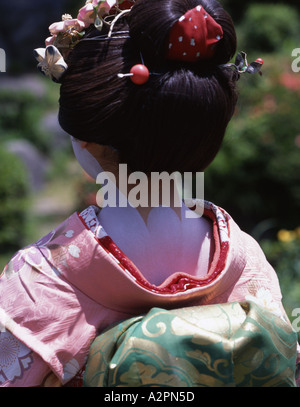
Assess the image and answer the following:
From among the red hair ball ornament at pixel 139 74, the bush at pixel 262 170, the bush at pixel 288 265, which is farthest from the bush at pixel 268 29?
the red hair ball ornament at pixel 139 74

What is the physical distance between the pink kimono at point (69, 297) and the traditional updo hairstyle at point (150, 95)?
0.67 ft

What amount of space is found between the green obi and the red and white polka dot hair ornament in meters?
0.50

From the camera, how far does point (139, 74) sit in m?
1.09

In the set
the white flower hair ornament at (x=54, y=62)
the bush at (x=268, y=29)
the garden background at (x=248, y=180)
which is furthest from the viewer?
the bush at (x=268, y=29)

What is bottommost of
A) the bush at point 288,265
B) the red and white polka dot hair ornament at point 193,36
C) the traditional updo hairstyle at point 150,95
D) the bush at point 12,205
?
the bush at point 12,205

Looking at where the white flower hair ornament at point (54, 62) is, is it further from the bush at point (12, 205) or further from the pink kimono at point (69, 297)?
the bush at point (12, 205)

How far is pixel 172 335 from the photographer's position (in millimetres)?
1081

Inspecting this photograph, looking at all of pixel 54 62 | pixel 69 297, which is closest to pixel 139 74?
pixel 54 62

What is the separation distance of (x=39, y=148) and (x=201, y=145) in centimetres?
671

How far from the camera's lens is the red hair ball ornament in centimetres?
109

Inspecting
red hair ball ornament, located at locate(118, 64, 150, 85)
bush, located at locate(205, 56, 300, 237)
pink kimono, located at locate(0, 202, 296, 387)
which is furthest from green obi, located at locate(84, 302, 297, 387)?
bush, located at locate(205, 56, 300, 237)

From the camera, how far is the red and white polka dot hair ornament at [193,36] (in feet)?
3.65
